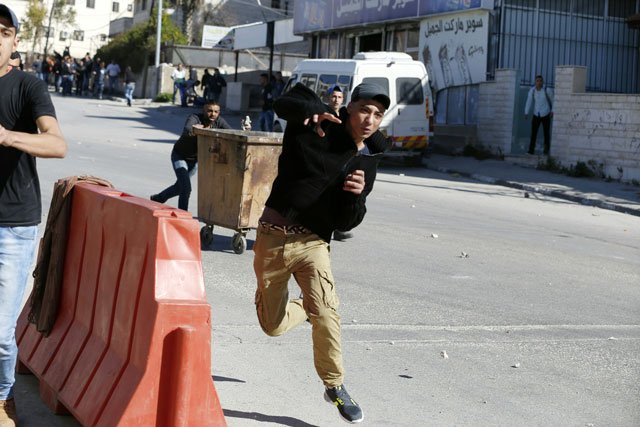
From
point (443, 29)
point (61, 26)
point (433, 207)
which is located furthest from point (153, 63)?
point (61, 26)

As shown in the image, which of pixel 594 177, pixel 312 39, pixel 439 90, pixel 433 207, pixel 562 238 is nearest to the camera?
pixel 562 238

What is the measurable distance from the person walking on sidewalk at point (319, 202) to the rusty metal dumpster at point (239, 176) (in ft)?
Result: 17.8

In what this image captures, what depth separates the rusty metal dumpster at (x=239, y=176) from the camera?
1095cm

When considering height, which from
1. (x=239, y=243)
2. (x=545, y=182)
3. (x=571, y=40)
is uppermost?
(x=571, y=40)

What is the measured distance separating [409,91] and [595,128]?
→ 436 cm

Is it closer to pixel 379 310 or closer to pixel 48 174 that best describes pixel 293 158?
pixel 379 310

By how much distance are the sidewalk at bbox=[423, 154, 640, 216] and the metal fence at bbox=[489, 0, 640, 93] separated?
12.8ft

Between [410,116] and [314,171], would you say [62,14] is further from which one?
[314,171]

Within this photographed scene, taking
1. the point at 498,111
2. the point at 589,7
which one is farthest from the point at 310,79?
the point at 589,7

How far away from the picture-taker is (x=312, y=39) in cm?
4122

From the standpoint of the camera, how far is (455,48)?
30.2m

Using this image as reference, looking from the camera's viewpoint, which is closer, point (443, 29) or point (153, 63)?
point (443, 29)

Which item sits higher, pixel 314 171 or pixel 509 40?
pixel 509 40

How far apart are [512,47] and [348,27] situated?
921 cm
